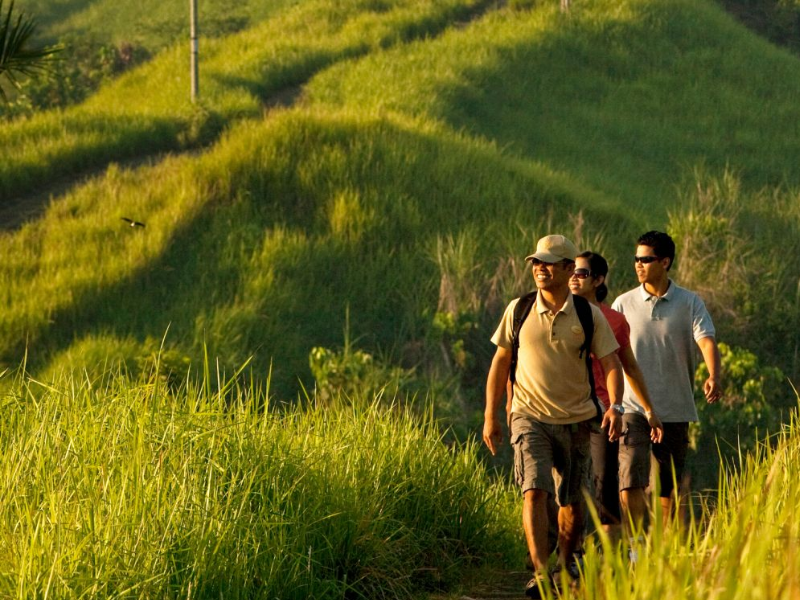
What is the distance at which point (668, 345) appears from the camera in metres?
7.35

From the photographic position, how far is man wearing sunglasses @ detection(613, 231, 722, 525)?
732cm

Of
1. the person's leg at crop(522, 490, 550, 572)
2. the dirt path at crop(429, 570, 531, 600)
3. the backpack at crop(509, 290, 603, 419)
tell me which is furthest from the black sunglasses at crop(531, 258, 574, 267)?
the dirt path at crop(429, 570, 531, 600)

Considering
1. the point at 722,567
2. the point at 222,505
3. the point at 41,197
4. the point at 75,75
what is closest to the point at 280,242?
the point at 41,197

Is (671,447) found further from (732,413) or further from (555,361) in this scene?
(732,413)

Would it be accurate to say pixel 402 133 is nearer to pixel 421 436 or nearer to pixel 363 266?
pixel 363 266

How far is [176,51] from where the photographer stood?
30.8 meters

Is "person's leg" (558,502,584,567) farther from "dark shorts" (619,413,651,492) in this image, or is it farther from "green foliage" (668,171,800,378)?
"green foliage" (668,171,800,378)

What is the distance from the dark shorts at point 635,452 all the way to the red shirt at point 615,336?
0.29 m

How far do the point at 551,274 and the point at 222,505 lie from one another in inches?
76.8

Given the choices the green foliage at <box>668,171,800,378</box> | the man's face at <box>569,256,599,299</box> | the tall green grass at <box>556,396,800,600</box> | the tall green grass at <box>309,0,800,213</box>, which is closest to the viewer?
the tall green grass at <box>556,396,800,600</box>

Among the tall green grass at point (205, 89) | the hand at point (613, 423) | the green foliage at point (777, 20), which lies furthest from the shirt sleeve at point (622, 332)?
the green foliage at point (777, 20)

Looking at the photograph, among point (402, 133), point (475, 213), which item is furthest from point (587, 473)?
point (402, 133)

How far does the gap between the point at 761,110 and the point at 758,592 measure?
29942 millimetres

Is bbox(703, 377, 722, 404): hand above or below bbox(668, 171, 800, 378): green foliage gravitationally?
above
